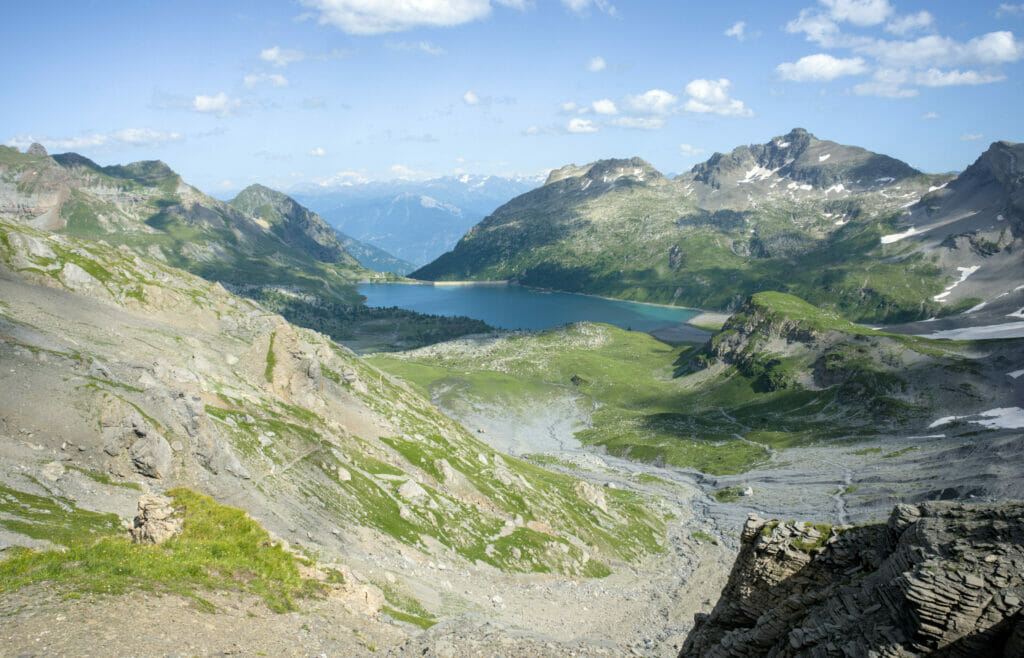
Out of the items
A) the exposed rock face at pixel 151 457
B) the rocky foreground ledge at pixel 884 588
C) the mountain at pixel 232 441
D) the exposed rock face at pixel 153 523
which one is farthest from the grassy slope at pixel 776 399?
the exposed rock face at pixel 153 523

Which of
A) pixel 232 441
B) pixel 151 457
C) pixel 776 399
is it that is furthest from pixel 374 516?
pixel 776 399

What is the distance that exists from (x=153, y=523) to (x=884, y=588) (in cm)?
3078

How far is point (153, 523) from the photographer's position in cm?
2855

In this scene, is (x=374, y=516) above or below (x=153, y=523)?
below

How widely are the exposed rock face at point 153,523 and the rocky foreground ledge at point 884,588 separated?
26.1m

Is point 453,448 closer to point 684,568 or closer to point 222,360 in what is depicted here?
point 222,360

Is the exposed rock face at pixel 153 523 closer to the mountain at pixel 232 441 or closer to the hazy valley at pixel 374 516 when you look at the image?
the hazy valley at pixel 374 516

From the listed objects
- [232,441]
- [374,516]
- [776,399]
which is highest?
[232,441]

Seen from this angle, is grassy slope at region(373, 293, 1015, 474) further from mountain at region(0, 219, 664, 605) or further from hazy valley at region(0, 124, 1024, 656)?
mountain at region(0, 219, 664, 605)

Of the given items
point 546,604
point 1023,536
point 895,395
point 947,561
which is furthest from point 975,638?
point 895,395

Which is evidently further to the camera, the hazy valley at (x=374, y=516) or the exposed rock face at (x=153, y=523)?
the exposed rock face at (x=153, y=523)

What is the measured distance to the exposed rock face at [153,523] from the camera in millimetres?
28328

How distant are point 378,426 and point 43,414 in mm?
37849

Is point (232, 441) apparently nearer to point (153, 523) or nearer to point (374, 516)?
point (374, 516)
